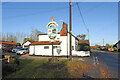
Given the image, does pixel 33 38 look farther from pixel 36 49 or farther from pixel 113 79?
pixel 113 79

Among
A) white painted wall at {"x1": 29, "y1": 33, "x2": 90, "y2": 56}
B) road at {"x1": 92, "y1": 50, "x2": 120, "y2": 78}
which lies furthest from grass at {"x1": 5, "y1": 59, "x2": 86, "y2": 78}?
white painted wall at {"x1": 29, "y1": 33, "x2": 90, "y2": 56}

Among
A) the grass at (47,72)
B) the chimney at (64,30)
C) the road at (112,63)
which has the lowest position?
the road at (112,63)

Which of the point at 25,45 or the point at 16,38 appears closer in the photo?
the point at 25,45

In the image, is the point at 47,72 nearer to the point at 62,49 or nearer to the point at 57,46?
the point at 57,46

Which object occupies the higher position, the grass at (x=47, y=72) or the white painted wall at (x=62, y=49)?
the white painted wall at (x=62, y=49)

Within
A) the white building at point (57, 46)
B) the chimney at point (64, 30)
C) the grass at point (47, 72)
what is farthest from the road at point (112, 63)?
the chimney at point (64, 30)

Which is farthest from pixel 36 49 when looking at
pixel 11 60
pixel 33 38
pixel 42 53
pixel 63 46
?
pixel 33 38

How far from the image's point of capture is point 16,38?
8619cm

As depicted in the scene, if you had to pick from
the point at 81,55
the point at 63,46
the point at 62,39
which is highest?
the point at 62,39

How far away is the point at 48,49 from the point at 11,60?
573 inches

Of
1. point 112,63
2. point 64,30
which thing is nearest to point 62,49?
point 64,30

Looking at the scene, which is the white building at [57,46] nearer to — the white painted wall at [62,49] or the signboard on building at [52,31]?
the white painted wall at [62,49]

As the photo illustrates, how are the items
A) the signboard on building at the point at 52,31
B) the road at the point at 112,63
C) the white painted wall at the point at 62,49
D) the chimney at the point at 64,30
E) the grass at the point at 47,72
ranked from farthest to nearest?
the chimney at the point at 64,30, the white painted wall at the point at 62,49, the signboard on building at the point at 52,31, the road at the point at 112,63, the grass at the point at 47,72

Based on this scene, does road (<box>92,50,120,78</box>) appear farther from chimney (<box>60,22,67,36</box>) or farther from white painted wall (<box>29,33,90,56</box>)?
chimney (<box>60,22,67,36</box>)
